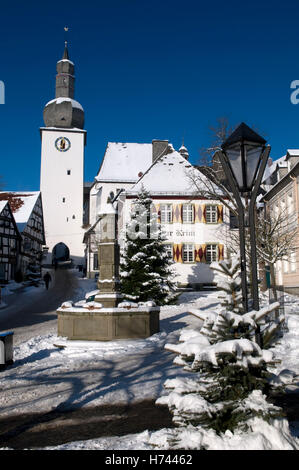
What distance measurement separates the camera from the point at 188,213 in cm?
3102

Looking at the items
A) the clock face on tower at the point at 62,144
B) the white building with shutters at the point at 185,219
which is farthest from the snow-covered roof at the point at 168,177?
the clock face on tower at the point at 62,144

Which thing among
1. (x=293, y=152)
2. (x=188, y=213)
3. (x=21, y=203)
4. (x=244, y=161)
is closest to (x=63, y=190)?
(x=21, y=203)

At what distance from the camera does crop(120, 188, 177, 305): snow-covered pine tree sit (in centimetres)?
1980

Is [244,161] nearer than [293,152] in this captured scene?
Yes

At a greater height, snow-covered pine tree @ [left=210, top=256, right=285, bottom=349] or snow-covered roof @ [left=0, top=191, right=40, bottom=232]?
snow-covered roof @ [left=0, top=191, right=40, bottom=232]

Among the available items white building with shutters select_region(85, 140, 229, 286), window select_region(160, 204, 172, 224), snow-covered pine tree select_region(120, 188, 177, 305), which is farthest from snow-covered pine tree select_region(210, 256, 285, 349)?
window select_region(160, 204, 172, 224)

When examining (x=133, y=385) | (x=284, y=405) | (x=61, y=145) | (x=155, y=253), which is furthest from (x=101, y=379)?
(x=61, y=145)

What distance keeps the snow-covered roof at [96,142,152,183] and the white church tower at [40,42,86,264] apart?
911 centimetres

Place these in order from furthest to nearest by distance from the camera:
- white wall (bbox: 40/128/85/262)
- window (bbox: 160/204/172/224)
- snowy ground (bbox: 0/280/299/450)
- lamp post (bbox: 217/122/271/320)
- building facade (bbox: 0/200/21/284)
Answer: white wall (bbox: 40/128/85/262) < building facade (bbox: 0/200/21/284) < window (bbox: 160/204/172/224) < snowy ground (bbox: 0/280/299/450) < lamp post (bbox: 217/122/271/320)

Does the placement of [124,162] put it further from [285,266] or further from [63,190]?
[285,266]

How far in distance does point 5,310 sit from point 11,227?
14.1m

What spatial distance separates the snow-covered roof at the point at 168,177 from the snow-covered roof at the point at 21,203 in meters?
13.0

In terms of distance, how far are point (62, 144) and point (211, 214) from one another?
113 feet

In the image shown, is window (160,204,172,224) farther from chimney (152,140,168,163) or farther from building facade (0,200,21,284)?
building facade (0,200,21,284)
